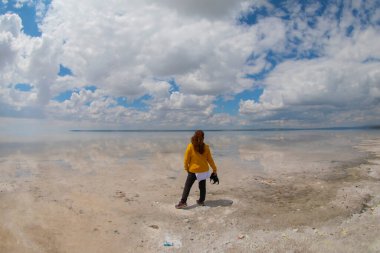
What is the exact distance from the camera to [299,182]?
12805 mm

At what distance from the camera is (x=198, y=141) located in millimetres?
8945

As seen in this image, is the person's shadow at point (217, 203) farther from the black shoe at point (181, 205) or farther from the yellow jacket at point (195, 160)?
the yellow jacket at point (195, 160)

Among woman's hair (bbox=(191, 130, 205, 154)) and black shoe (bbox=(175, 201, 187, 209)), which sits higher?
woman's hair (bbox=(191, 130, 205, 154))

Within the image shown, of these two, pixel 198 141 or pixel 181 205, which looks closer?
pixel 198 141

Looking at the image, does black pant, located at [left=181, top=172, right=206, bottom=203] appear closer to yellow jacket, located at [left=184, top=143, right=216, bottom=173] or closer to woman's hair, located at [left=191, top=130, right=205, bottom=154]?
yellow jacket, located at [left=184, top=143, right=216, bottom=173]

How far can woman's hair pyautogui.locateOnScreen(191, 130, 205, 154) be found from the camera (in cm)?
889

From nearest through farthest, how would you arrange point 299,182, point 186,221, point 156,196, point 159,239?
point 159,239
point 186,221
point 156,196
point 299,182

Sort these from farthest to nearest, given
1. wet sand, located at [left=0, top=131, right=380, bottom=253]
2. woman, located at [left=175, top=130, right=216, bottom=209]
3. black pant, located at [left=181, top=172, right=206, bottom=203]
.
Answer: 1. black pant, located at [left=181, top=172, right=206, bottom=203]
2. woman, located at [left=175, top=130, right=216, bottom=209]
3. wet sand, located at [left=0, top=131, right=380, bottom=253]

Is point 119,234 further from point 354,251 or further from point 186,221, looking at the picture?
point 354,251

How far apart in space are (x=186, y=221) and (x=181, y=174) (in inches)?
291

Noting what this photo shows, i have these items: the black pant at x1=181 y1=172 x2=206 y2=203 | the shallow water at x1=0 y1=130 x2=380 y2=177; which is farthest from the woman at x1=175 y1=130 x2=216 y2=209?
the shallow water at x1=0 y1=130 x2=380 y2=177

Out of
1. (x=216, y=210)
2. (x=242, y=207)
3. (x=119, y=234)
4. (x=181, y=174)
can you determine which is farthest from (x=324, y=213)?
(x=181, y=174)

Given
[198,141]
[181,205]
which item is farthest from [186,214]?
[198,141]

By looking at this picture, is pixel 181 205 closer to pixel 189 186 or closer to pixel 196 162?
pixel 189 186
